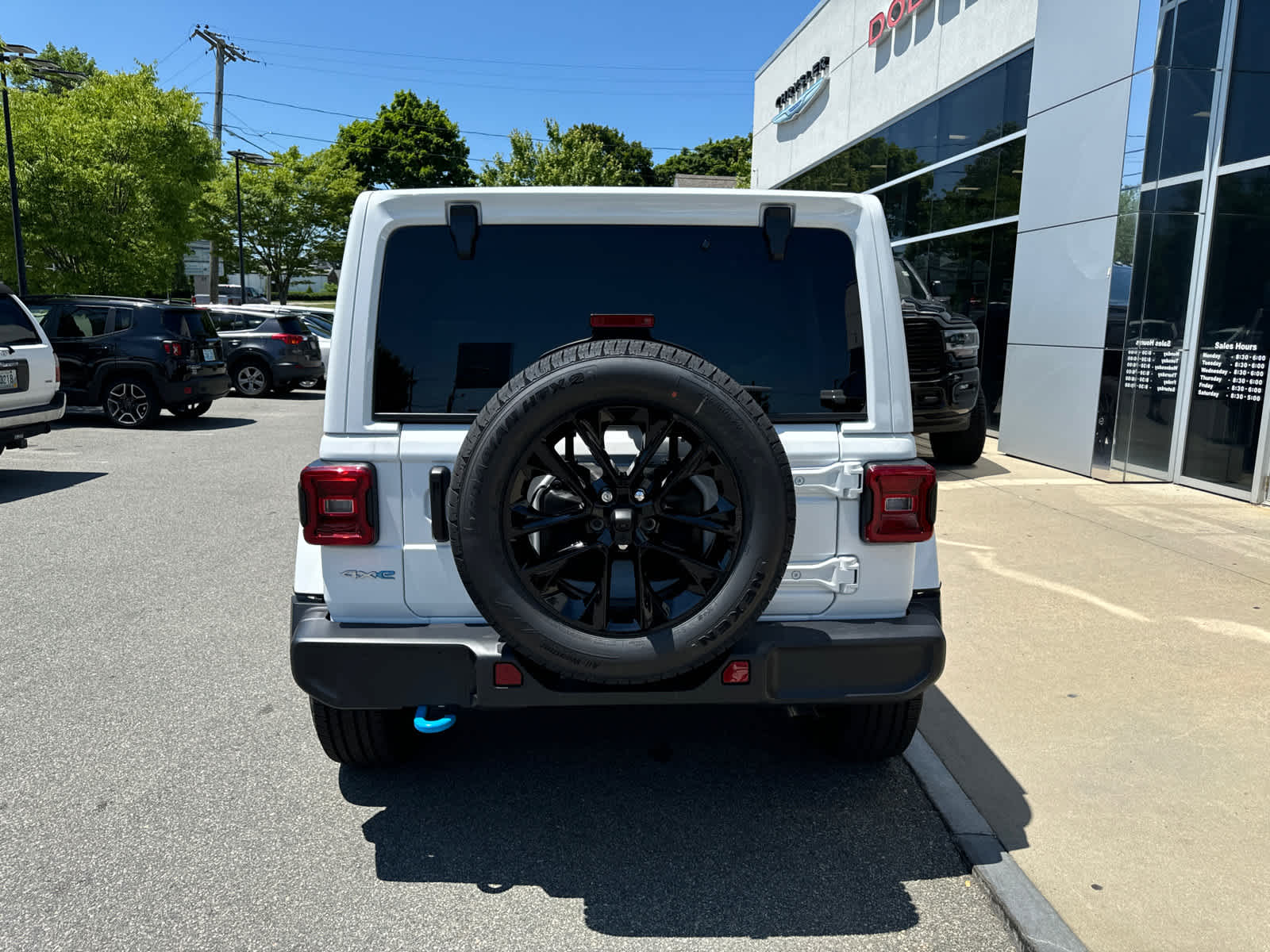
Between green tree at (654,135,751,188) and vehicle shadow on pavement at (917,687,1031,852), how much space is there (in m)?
69.1

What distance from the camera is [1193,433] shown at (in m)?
9.18

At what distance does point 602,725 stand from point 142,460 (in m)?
8.93

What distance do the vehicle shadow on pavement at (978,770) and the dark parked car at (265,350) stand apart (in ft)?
57.5

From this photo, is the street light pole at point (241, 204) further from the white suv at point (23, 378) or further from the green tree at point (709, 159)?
the green tree at point (709, 159)

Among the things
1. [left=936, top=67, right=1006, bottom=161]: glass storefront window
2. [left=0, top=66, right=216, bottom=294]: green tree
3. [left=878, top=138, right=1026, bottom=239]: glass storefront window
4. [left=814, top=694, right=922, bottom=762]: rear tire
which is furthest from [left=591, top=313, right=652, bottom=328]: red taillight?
[left=0, top=66, right=216, bottom=294]: green tree

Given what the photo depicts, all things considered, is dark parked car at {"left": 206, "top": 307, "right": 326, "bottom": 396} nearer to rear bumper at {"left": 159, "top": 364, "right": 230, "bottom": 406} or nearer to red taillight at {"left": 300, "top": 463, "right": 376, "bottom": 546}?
rear bumper at {"left": 159, "top": 364, "right": 230, "bottom": 406}

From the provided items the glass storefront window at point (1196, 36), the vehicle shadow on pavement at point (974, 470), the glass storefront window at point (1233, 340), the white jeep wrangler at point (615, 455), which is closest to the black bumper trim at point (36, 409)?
the white jeep wrangler at point (615, 455)

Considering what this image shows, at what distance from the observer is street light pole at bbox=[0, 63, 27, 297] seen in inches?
766

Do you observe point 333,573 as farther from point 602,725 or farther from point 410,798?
point 602,725

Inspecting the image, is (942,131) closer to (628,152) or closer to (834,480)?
(834,480)

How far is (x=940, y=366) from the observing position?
966 cm

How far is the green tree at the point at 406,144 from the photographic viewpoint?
64375 mm

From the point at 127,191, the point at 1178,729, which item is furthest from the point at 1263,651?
the point at 127,191

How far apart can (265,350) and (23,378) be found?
10568 millimetres
